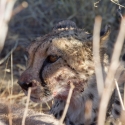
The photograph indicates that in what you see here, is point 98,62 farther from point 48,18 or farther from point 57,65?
point 48,18

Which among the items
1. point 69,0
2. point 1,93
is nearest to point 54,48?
point 1,93

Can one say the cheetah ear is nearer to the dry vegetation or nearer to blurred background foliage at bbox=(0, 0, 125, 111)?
the dry vegetation

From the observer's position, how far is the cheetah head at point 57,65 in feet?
12.8

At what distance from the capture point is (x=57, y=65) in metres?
3.93

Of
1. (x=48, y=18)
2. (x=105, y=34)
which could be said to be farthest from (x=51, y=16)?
(x=105, y=34)

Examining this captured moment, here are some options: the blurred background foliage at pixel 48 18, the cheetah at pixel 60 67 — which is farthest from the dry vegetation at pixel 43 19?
the cheetah at pixel 60 67

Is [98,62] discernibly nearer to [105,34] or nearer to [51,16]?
[105,34]

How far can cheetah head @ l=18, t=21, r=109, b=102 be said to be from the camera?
3.90m

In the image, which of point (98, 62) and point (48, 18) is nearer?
point (98, 62)

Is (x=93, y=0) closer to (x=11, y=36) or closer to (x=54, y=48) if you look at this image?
(x=11, y=36)

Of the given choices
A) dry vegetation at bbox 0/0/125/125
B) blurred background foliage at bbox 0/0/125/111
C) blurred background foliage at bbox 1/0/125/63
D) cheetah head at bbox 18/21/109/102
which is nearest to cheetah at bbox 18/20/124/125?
cheetah head at bbox 18/21/109/102

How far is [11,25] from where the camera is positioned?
682 centimetres

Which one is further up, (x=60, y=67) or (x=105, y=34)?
(x=105, y=34)

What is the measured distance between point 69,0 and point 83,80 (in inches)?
101
